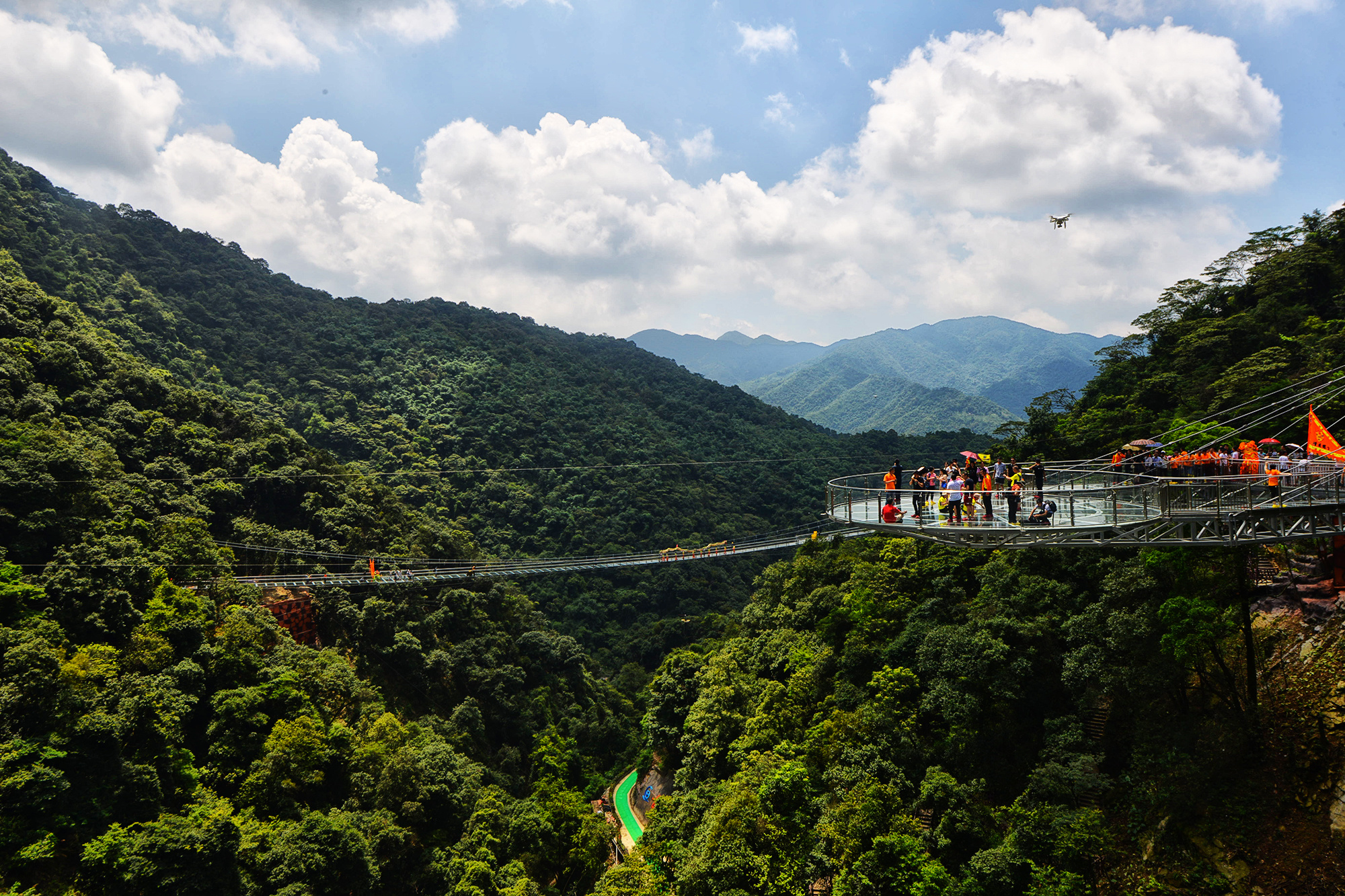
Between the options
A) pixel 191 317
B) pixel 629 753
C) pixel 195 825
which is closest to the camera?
pixel 195 825

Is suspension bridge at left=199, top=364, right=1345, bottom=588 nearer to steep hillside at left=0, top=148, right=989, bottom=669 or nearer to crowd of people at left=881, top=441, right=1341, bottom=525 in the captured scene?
crowd of people at left=881, top=441, right=1341, bottom=525

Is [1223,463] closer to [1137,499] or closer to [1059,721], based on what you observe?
[1137,499]

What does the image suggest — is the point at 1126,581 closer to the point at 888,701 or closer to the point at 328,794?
the point at 888,701

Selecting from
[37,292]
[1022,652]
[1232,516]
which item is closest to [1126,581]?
[1022,652]

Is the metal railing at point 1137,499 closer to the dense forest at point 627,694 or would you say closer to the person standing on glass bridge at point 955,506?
the person standing on glass bridge at point 955,506

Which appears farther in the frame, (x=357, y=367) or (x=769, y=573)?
(x=357, y=367)

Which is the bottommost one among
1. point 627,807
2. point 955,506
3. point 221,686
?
point 627,807

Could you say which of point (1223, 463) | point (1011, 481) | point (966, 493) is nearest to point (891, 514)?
point (966, 493)
